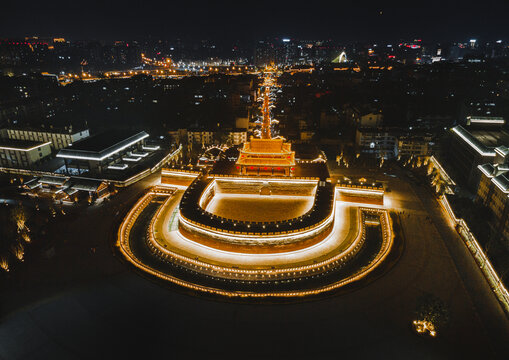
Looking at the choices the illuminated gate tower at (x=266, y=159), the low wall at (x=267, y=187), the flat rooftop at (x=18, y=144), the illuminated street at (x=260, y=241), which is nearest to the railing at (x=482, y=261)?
the illuminated street at (x=260, y=241)

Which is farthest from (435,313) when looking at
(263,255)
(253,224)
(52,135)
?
(52,135)

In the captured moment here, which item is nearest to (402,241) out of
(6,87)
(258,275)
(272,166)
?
(258,275)

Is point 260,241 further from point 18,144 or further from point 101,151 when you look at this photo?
point 18,144

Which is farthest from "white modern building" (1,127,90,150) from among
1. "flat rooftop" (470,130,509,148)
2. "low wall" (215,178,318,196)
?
"flat rooftop" (470,130,509,148)

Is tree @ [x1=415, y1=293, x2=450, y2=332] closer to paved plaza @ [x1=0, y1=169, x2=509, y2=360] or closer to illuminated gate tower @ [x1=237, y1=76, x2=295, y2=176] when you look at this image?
paved plaza @ [x1=0, y1=169, x2=509, y2=360]

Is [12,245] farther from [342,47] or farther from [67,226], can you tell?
[342,47]
